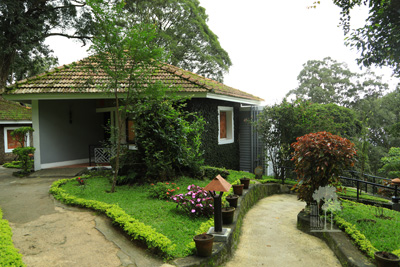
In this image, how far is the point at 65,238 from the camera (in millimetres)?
4070

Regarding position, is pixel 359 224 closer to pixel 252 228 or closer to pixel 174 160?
pixel 252 228

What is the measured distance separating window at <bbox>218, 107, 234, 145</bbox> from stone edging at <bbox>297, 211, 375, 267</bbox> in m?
6.45

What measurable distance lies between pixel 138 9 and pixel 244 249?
2007cm

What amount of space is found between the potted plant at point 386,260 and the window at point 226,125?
814 cm

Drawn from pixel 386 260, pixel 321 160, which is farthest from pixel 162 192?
pixel 386 260

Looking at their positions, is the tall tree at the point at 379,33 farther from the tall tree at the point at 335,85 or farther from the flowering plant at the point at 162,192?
the tall tree at the point at 335,85

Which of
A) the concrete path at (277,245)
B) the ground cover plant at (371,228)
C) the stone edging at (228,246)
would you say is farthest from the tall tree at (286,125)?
the ground cover plant at (371,228)

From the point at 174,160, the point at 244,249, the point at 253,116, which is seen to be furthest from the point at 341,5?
the point at 244,249

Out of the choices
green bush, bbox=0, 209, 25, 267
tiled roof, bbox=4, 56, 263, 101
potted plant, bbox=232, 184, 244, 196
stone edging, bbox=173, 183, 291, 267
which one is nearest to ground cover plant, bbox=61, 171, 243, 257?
stone edging, bbox=173, 183, 291, 267

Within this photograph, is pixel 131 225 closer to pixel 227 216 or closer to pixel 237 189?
pixel 227 216

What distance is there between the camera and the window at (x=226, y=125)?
11.4m

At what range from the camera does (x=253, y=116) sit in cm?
1213

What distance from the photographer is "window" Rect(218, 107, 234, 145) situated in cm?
1137

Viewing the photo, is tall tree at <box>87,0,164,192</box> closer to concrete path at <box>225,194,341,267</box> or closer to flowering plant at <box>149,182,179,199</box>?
flowering plant at <box>149,182,179,199</box>
